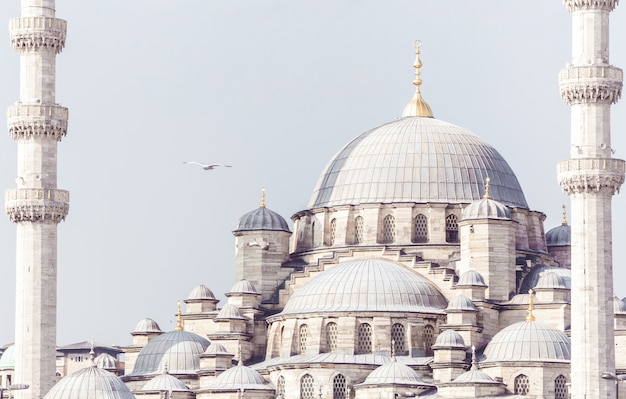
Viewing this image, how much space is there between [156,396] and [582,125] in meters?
18.4

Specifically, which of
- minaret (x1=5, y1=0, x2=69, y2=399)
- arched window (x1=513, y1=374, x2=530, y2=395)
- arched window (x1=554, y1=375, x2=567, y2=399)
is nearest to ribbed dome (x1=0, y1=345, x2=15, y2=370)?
minaret (x1=5, y1=0, x2=69, y2=399)

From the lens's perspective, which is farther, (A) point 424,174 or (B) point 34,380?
(A) point 424,174

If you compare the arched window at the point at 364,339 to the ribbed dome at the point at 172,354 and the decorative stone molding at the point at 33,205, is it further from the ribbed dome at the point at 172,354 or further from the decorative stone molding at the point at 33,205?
the decorative stone molding at the point at 33,205

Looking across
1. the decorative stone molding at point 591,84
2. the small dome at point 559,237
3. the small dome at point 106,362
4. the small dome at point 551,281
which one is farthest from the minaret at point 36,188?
the small dome at point 559,237

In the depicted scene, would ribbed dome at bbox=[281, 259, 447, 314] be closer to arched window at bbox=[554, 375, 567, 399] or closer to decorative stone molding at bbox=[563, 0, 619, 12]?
arched window at bbox=[554, 375, 567, 399]

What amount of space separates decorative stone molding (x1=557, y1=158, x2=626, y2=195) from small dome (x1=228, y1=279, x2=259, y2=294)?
17871 mm

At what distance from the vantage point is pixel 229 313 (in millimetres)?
95062

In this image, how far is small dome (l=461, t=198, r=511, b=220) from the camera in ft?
305

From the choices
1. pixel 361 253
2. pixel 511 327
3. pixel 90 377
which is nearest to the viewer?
pixel 90 377

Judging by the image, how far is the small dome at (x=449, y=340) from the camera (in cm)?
8888

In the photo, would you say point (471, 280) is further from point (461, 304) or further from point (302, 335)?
point (302, 335)

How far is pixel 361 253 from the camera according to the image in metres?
96.8

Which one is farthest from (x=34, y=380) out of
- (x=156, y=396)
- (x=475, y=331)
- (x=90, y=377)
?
(x=475, y=331)

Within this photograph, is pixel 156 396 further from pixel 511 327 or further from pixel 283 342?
Result: pixel 511 327
